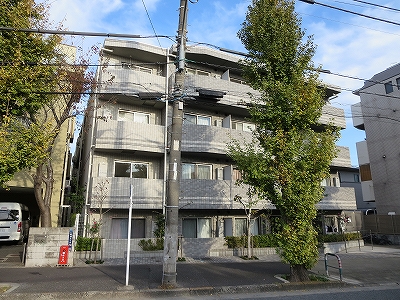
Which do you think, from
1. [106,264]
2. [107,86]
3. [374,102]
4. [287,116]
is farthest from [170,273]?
[374,102]

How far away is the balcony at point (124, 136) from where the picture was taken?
14.4 meters

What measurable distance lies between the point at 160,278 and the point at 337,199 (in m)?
14.4

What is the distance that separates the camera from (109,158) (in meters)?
15.4

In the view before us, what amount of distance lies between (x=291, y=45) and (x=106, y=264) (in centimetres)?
1073

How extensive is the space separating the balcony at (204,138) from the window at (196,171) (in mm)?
1317

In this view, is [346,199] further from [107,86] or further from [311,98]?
[107,86]

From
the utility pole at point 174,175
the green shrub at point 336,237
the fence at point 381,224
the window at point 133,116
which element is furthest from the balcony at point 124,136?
the fence at point 381,224

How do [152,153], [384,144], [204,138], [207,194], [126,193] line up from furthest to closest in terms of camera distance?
[384,144] → [204,138] → [152,153] → [207,194] → [126,193]

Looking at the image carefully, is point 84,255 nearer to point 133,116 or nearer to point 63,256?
point 63,256

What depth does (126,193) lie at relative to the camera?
1402cm

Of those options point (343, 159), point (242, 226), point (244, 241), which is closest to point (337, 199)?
point (343, 159)

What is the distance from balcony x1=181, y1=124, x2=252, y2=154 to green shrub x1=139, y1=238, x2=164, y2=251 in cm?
481

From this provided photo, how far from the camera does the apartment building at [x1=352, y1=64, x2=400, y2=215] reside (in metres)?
25.4

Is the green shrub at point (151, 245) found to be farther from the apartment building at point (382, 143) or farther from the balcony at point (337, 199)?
the apartment building at point (382, 143)
